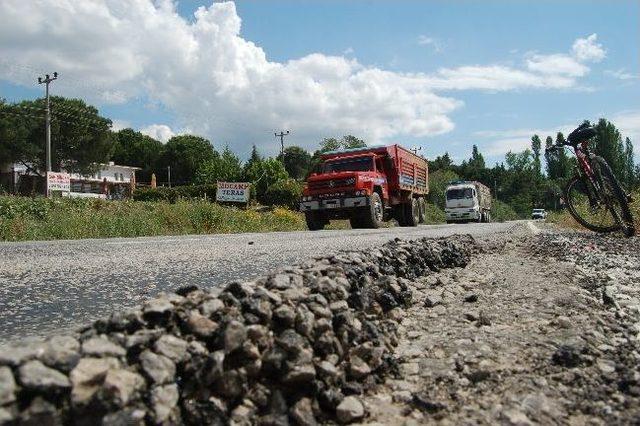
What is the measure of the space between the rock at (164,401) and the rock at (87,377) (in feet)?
0.43

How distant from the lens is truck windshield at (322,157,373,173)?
15.9m

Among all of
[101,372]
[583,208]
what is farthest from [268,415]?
[583,208]

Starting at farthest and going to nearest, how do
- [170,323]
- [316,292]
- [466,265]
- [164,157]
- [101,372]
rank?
[164,157] < [466,265] < [316,292] < [170,323] < [101,372]

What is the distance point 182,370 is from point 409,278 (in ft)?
8.25

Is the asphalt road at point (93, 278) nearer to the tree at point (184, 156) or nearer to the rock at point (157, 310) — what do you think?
the rock at point (157, 310)

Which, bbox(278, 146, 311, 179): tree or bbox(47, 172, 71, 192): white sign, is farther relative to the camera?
bbox(278, 146, 311, 179): tree

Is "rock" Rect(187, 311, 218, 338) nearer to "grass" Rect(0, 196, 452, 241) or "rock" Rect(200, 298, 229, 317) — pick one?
"rock" Rect(200, 298, 229, 317)

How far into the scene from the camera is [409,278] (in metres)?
3.79

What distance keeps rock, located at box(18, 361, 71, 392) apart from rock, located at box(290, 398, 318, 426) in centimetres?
67

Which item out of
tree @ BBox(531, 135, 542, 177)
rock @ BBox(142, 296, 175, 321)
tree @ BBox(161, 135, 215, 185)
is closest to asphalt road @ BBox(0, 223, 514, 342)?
rock @ BBox(142, 296, 175, 321)

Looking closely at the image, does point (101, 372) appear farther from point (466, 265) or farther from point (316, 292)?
point (466, 265)

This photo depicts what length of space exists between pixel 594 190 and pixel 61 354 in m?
8.77

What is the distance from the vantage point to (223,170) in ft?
239

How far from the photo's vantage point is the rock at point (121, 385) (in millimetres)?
1260
